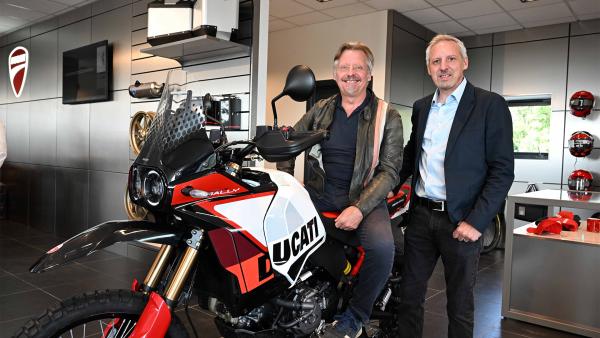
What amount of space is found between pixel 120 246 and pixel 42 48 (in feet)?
11.2

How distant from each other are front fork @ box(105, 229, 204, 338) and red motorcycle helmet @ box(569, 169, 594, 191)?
18.0ft

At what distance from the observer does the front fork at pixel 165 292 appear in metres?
1.26

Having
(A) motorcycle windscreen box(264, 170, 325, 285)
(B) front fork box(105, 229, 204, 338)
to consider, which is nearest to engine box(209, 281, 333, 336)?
(A) motorcycle windscreen box(264, 170, 325, 285)

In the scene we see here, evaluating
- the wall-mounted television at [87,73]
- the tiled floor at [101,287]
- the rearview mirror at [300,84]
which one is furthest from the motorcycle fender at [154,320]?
the wall-mounted television at [87,73]


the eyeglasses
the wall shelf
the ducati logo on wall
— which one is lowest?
the eyeglasses

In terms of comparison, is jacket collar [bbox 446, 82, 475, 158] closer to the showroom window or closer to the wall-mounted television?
the wall-mounted television

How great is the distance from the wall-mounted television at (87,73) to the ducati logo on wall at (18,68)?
4.85ft

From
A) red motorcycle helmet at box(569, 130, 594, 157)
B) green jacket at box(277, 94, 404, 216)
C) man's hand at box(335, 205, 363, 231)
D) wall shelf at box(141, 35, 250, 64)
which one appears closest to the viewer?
man's hand at box(335, 205, 363, 231)

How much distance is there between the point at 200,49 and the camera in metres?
3.93

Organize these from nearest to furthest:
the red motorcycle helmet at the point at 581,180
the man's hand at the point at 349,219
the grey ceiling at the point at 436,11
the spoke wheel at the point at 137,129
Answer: the man's hand at the point at 349,219
the spoke wheel at the point at 137,129
the grey ceiling at the point at 436,11
the red motorcycle helmet at the point at 581,180

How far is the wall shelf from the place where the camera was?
145 inches

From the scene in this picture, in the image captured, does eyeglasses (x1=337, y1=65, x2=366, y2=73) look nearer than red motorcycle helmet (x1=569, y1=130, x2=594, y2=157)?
Yes

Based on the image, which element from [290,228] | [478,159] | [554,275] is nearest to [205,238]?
[290,228]

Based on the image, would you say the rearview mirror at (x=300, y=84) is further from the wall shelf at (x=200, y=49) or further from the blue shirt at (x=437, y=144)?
the wall shelf at (x=200, y=49)
